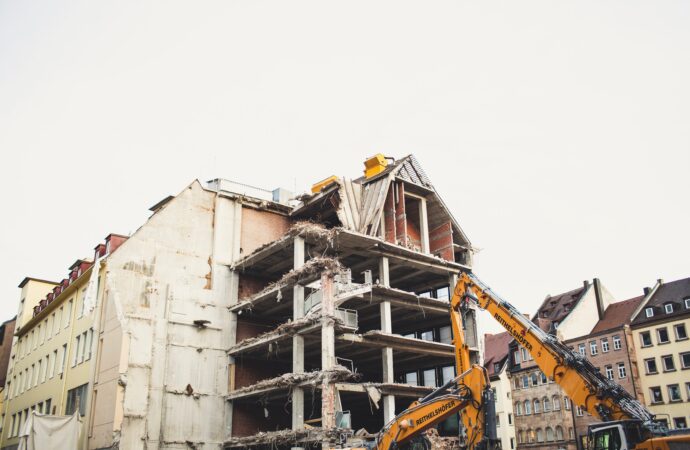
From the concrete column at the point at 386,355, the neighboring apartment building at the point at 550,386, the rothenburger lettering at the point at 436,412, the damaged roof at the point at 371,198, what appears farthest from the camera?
the neighboring apartment building at the point at 550,386

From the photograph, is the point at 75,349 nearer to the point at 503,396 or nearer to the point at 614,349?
the point at 614,349

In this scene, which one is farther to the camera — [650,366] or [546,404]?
[546,404]

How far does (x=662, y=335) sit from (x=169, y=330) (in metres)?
45.5

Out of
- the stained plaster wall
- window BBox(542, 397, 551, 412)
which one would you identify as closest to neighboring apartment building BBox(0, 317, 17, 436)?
the stained plaster wall

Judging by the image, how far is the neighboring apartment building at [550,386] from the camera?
63.9 m

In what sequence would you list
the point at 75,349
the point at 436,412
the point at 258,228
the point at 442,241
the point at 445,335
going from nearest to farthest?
the point at 436,412 < the point at 75,349 < the point at 445,335 < the point at 258,228 < the point at 442,241

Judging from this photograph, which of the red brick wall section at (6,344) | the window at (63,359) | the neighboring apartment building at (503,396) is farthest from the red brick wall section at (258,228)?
the neighboring apartment building at (503,396)

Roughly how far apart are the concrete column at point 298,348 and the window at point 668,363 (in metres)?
38.9

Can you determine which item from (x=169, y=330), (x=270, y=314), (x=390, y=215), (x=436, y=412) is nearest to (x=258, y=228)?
(x=270, y=314)

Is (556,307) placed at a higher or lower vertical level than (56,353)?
higher

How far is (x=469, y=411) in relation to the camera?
20.4m

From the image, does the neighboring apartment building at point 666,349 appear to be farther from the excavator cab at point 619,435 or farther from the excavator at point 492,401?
the excavator cab at point 619,435

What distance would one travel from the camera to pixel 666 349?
57.3 metres

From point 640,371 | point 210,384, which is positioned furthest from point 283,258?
A: point 640,371
